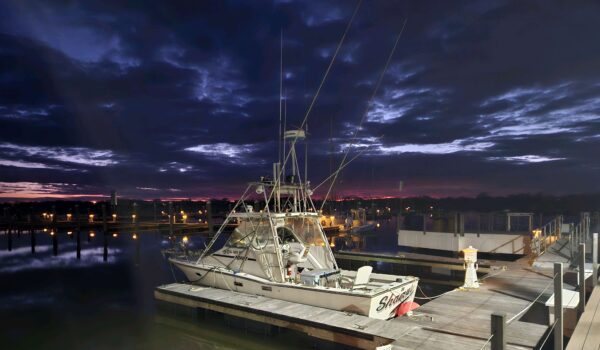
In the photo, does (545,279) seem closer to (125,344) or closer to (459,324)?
(459,324)

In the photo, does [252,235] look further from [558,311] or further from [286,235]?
[558,311]

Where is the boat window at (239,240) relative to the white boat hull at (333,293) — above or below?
above

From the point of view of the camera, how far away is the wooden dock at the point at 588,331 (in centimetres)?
678

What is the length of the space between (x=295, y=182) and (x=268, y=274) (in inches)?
158

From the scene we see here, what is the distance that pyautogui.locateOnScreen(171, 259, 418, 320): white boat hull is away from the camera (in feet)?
35.4

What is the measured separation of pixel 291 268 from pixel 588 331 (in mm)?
8311

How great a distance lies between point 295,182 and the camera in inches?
611

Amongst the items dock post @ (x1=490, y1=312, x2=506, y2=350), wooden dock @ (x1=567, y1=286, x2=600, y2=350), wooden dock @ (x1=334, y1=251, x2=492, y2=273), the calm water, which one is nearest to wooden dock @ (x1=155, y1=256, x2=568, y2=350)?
wooden dock @ (x1=567, y1=286, x2=600, y2=350)

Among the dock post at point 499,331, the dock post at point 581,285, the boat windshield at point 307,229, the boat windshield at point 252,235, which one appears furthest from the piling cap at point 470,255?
the dock post at point 499,331

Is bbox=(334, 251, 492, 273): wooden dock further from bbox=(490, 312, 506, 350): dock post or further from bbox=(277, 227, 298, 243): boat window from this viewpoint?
bbox=(490, 312, 506, 350): dock post

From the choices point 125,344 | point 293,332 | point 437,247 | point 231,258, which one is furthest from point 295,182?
point 437,247

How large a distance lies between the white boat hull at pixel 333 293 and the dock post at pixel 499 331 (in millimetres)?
6195

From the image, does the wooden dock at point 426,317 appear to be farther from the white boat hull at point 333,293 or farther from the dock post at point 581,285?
the dock post at point 581,285

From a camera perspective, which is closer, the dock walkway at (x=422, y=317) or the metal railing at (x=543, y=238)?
the dock walkway at (x=422, y=317)
